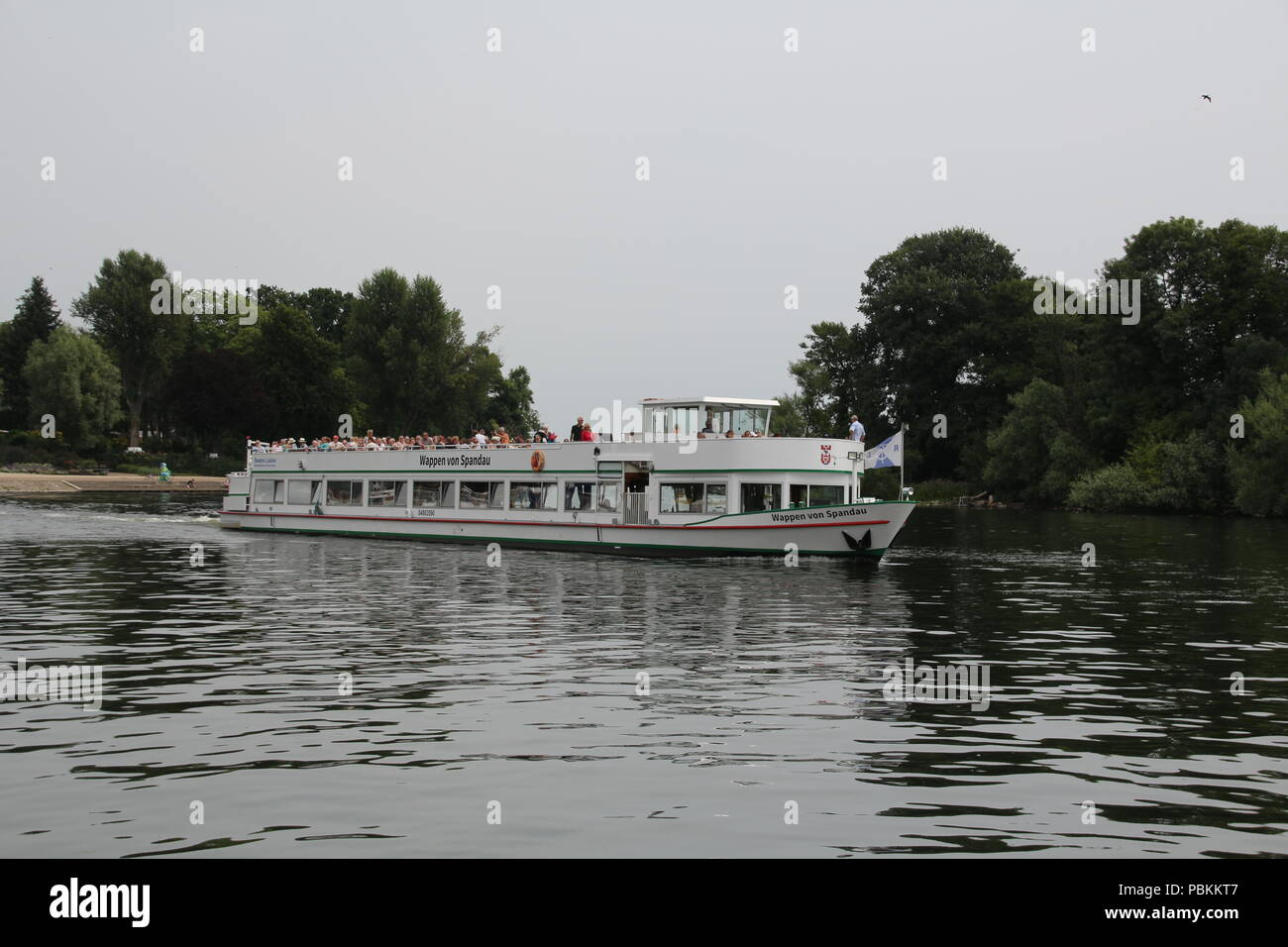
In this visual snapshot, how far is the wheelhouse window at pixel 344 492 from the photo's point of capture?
169 ft

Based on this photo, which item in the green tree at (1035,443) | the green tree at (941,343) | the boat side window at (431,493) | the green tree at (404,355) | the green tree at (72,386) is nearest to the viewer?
the boat side window at (431,493)

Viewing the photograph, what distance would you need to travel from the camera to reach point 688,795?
11.4m

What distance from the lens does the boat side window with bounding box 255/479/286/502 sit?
181ft

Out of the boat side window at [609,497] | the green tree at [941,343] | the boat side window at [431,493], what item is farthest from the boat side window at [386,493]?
the green tree at [941,343]

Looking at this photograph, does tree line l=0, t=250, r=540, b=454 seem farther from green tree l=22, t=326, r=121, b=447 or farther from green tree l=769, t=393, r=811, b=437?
green tree l=769, t=393, r=811, b=437

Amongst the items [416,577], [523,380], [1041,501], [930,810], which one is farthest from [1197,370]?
[523,380]

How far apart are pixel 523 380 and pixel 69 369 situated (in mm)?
88076

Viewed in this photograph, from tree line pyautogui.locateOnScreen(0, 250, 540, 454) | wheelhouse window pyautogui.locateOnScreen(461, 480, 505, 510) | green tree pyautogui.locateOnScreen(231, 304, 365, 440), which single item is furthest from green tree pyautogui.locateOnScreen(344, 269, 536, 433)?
wheelhouse window pyautogui.locateOnScreen(461, 480, 505, 510)

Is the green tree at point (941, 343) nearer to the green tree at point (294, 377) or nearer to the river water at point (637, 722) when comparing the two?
the green tree at point (294, 377)

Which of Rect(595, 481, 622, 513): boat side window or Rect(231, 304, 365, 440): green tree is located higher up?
Rect(231, 304, 365, 440): green tree

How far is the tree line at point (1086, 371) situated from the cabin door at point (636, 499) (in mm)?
22490

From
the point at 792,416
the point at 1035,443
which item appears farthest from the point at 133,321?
the point at 1035,443

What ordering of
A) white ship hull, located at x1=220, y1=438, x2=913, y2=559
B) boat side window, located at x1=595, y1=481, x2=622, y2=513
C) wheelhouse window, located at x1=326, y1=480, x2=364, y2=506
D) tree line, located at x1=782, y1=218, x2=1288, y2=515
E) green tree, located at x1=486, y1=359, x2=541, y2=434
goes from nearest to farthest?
white ship hull, located at x1=220, y1=438, x2=913, y2=559 < boat side window, located at x1=595, y1=481, x2=622, y2=513 < wheelhouse window, located at x1=326, y1=480, x2=364, y2=506 < tree line, located at x1=782, y1=218, x2=1288, y2=515 < green tree, located at x1=486, y1=359, x2=541, y2=434

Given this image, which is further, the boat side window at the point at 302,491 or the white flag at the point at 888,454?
the boat side window at the point at 302,491
